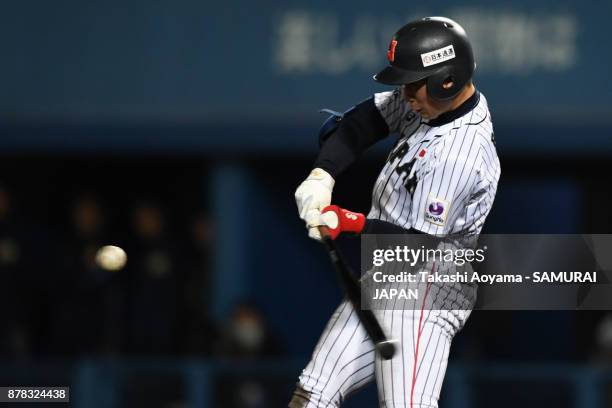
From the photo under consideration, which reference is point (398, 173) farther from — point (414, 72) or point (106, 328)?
point (106, 328)

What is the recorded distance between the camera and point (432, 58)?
16.6 feet

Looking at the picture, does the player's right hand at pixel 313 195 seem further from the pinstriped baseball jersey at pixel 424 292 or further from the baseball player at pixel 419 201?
the pinstriped baseball jersey at pixel 424 292

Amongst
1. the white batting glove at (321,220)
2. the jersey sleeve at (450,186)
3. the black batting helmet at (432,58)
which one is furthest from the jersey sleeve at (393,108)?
the white batting glove at (321,220)

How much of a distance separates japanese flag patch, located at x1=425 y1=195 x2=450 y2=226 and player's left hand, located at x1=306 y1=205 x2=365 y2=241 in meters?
0.24

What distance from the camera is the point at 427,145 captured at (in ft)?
16.8

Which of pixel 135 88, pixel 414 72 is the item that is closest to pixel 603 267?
pixel 414 72

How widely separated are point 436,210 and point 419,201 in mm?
71

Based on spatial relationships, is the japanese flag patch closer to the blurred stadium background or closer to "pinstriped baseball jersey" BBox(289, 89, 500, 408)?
"pinstriped baseball jersey" BBox(289, 89, 500, 408)

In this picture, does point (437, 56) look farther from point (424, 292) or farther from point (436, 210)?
point (424, 292)

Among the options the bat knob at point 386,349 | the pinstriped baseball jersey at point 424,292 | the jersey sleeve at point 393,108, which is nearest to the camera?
the bat knob at point 386,349

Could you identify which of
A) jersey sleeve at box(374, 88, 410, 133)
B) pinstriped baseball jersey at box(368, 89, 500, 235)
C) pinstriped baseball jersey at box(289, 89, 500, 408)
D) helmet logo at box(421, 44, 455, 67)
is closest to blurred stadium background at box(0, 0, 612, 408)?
jersey sleeve at box(374, 88, 410, 133)

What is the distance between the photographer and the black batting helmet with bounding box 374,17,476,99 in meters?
5.05

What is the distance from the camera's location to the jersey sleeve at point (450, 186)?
16.4ft

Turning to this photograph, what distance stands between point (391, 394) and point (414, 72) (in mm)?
1110
